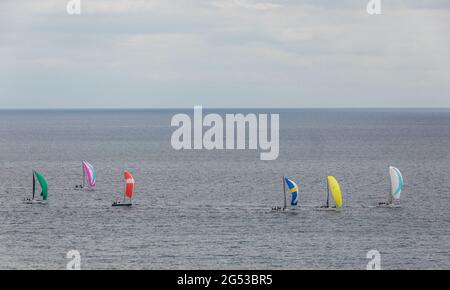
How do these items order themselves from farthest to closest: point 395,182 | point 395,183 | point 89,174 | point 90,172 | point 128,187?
point 89,174 < point 90,172 < point 128,187 < point 395,183 < point 395,182

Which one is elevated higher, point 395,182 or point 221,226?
point 395,182

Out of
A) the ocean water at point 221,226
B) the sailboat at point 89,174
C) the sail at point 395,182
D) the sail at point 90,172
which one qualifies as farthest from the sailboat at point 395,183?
the sailboat at point 89,174

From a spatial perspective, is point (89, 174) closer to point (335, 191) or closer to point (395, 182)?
point (335, 191)

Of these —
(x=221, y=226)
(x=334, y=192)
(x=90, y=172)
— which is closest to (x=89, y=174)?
(x=90, y=172)

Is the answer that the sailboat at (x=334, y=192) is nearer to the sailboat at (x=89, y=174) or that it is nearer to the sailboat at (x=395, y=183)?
the sailboat at (x=395, y=183)

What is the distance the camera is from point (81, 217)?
97500 millimetres

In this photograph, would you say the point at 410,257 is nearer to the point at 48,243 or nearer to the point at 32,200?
the point at 48,243

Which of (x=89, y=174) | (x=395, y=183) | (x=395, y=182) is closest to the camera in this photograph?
(x=395, y=182)

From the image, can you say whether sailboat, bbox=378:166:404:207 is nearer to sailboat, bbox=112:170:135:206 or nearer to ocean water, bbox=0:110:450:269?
ocean water, bbox=0:110:450:269

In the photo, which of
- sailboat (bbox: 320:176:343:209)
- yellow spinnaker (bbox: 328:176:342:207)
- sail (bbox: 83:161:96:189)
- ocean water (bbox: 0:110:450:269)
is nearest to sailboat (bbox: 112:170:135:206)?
ocean water (bbox: 0:110:450:269)

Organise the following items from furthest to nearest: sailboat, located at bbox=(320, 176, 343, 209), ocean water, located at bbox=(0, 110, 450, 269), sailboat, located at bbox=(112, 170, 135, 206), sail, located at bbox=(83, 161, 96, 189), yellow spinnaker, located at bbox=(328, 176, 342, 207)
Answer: sail, located at bbox=(83, 161, 96, 189), sailboat, located at bbox=(112, 170, 135, 206), yellow spinnaker, located at bbox=(328, 176, 342, 207), sailboat, located at bbox=(320, 176, 343, 209), ocean water, located at bbox=(0, 110, 450, 269)

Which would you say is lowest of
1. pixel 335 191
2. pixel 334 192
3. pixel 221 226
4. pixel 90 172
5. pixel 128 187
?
pixel 221 226

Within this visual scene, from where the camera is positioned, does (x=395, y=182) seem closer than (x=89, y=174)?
Yes
